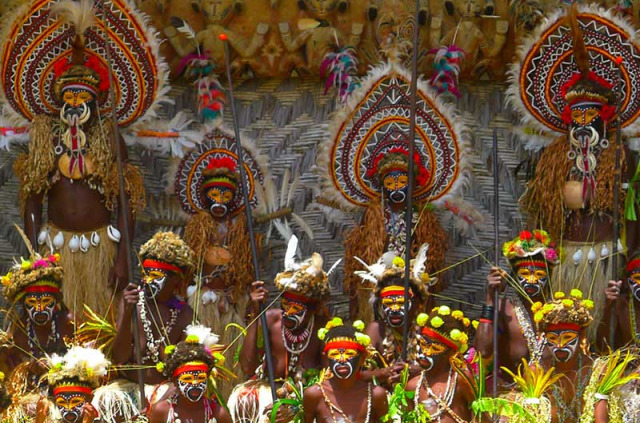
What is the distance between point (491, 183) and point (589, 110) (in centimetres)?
102

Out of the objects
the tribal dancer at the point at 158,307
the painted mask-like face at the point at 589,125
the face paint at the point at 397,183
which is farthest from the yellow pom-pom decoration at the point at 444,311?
the painted mask-like face at the point at 589,125

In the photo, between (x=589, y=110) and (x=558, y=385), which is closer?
(x=558, y=385)

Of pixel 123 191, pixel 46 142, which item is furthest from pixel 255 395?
pixel 46 142

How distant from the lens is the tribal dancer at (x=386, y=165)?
10.0 metres

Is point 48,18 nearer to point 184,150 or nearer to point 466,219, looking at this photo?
point 184,150

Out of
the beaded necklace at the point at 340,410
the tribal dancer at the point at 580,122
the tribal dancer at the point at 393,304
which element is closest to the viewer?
the beaded necklace at the point at 340,410

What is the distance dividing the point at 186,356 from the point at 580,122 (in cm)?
255

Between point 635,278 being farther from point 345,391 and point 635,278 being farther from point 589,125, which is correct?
point 345,391

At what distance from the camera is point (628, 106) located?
9.94 meters

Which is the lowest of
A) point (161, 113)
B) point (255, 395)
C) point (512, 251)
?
point (255, 395)

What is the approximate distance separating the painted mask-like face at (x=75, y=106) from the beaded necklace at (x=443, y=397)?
2.45 meters

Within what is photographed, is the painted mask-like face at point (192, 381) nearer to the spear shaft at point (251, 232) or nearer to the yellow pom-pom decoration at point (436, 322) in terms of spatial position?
the spear shaft at point (251, 232)

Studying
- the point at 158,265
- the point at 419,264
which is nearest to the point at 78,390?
the point at 158,265

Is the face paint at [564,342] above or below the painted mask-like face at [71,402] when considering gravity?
above
